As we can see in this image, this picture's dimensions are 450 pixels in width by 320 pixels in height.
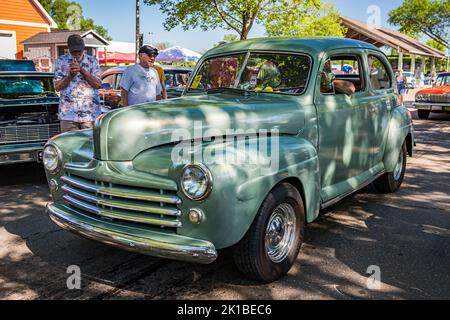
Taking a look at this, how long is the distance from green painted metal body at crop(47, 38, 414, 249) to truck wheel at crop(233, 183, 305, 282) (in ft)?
0.35

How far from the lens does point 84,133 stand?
13.1ft

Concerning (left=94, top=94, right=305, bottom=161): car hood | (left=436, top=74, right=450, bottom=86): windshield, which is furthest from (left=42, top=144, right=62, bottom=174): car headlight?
(left=436, top=74, right=450, bottom=86): windshield

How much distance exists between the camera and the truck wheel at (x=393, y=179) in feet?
18.7

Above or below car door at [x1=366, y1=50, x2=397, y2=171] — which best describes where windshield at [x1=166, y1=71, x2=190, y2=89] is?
above

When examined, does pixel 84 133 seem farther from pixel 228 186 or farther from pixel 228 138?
pixel 228 186

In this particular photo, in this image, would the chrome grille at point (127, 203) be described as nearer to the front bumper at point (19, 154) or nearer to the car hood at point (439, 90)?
the front bumper at point (19, 154)

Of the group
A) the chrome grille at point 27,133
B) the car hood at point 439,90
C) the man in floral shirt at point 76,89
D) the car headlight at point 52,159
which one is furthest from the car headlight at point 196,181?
the car hood at point 439,90

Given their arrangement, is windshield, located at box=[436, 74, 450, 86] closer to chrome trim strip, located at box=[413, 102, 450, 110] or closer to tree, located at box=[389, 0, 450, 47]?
chrome trim strip, located at box=[413, 102, 450, 110]

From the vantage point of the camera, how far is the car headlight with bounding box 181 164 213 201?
280 cm

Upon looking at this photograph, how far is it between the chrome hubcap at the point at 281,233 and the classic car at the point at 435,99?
12.8 meters

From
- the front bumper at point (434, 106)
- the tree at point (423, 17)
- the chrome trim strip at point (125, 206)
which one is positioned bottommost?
the chrome trim strip at point (125, 206)

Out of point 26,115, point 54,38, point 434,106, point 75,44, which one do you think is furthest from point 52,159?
point 54,38

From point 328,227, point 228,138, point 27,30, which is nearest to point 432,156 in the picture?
point 328,227

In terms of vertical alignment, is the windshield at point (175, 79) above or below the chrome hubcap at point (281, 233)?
above
